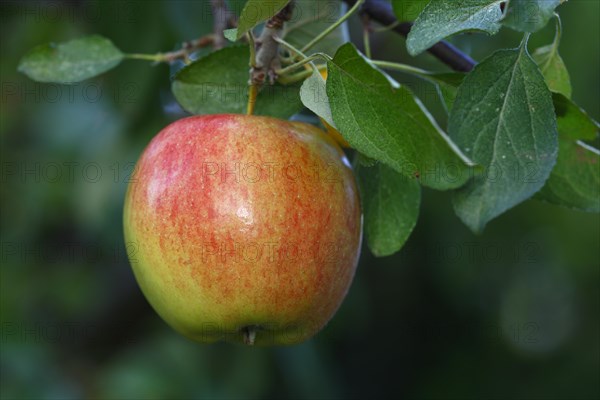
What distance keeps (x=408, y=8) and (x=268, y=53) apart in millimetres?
190

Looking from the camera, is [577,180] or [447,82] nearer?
[447,82]

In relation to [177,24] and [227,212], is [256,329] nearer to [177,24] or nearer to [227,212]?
[227,212]

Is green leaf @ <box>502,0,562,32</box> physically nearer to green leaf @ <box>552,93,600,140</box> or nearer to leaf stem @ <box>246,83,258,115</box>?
green leaf @ <box>552,93,600,140</box>

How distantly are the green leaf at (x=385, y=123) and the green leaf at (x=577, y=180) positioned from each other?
31 centimetres

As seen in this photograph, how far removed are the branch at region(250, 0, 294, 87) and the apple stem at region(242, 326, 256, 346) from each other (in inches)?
12.7

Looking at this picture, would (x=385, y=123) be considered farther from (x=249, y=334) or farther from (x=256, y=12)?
(x=249, y=334)

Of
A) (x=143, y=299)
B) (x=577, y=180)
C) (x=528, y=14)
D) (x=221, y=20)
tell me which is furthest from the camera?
(x=143, y=299)

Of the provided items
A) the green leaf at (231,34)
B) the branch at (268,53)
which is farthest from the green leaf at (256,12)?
the branch at (268,53)

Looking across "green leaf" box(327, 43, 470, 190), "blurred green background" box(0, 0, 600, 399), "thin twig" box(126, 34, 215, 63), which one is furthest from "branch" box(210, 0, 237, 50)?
"green leaf" box(327, 43, 470, 190)

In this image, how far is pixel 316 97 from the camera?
890 millimetres

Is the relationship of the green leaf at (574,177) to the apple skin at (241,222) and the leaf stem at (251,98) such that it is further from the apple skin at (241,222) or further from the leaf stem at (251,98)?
the leaf stem at (251,98)

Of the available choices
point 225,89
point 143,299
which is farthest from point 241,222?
point 143,299

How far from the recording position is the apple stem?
40.3 inches

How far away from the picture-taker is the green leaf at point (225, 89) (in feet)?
3.60
